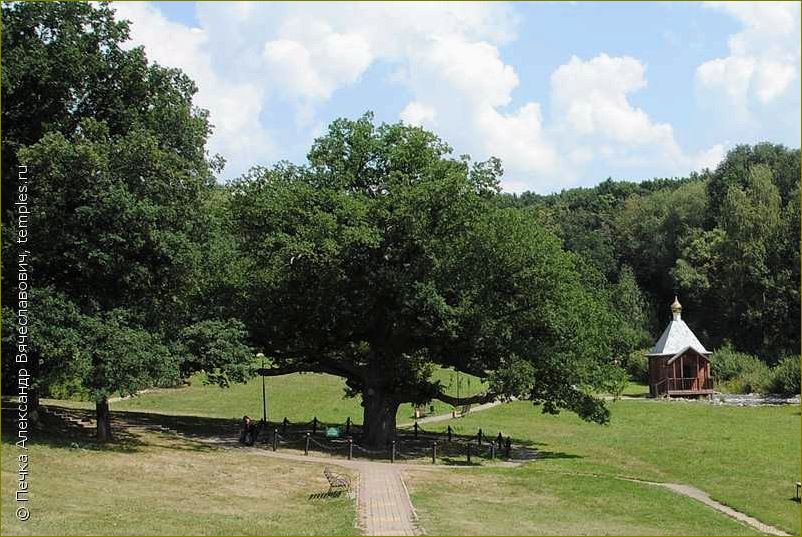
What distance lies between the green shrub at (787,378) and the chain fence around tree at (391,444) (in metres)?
35.7

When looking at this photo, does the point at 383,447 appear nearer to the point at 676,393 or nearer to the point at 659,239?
the point at 676,393

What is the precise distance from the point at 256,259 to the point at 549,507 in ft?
56.2

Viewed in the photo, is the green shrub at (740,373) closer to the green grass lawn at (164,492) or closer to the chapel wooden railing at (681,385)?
the chapel wooden railing at (681,385)

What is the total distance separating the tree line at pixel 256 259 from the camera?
28.2 meters

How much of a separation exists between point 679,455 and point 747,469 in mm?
4150

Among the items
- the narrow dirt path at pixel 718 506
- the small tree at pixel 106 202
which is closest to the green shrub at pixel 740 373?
the narrow dirt path at pixel 718 506

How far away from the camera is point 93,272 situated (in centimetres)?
2945

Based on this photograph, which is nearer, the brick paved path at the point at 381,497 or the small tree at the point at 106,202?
the brick paved path at the point at 381,497

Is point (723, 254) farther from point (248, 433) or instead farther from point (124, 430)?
point (124, 430)

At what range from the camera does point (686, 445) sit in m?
40.3

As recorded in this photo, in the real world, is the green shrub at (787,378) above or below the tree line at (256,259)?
below

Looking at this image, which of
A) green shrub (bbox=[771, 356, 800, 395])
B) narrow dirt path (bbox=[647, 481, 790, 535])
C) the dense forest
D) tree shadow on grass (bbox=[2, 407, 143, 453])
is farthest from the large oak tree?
green shrub (bbox=[771, 356, 800, 395])

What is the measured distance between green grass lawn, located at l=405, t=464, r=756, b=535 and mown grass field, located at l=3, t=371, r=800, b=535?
0.04m

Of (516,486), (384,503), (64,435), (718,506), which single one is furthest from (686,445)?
(64,435)
